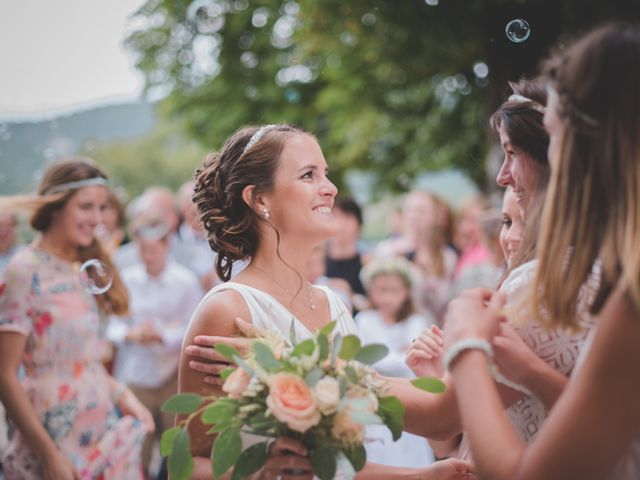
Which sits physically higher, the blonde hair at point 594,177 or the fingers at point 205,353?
the blonde hair at point 594,177

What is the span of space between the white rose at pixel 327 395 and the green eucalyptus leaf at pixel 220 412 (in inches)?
9.9

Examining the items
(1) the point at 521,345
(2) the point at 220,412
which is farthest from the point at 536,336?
(2) the point at 220,412

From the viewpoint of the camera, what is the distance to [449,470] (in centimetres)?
258

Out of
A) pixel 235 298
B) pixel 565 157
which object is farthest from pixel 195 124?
pixel 565 157

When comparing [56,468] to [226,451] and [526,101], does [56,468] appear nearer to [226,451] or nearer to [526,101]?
[226,451]

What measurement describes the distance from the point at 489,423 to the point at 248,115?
12.8 metres

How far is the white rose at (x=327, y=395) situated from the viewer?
1.93m

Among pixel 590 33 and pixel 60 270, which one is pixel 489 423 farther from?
pixel 60 270

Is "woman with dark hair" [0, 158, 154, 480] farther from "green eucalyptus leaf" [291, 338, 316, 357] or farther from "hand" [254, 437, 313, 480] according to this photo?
"green eucalyptus leaf" [291, 338, 316, 357]

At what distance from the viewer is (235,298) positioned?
107 inches

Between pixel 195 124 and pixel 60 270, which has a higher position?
pixel 60 270

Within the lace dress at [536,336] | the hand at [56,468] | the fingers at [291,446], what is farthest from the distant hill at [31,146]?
the lace dress at [536,336]

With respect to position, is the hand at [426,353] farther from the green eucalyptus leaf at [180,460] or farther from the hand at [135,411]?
the hand at [135,411]

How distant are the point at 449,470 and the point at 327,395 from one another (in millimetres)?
870
